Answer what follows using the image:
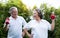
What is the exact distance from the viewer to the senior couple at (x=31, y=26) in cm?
783

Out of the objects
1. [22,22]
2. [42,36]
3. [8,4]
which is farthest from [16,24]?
[8,4]

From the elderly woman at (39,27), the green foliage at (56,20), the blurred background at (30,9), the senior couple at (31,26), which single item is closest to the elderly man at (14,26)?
the senior couple at (31,26)

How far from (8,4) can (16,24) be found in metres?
1.51

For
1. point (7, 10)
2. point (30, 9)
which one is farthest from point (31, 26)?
point (30, 9)

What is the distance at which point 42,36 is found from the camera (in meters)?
7.83

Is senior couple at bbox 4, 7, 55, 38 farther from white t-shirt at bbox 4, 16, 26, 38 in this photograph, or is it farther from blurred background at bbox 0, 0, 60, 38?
blurred background at bbox 0, 0, 60, 38

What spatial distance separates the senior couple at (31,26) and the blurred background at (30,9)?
0.79 metres

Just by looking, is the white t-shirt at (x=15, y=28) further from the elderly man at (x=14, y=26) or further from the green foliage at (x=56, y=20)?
the green foliage at (x=56, y=20)

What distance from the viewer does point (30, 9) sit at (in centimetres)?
1022

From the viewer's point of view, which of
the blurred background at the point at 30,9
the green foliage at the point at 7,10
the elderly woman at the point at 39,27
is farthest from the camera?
the blurred background at the point at 30,9

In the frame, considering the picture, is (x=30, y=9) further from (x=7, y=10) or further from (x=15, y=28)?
(x=15, y=28)

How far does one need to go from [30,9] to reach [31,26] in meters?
2.34

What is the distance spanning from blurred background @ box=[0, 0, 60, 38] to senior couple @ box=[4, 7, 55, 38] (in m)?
0.79

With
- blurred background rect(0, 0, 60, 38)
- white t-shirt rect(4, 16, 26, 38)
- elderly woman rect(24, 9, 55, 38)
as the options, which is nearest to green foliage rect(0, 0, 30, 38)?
blurred background rect(0, 0, 60, 38)
